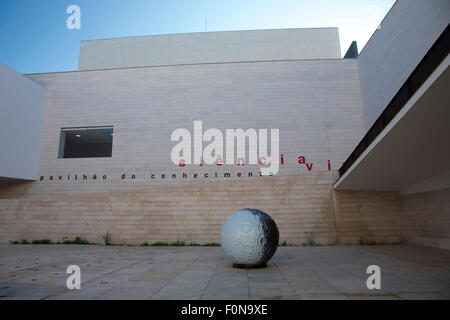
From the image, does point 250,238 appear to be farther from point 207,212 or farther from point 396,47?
point 396,47

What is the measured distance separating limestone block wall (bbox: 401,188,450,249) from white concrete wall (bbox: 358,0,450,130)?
7.04m

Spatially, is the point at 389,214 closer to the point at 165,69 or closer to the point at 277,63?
the point at 277,63

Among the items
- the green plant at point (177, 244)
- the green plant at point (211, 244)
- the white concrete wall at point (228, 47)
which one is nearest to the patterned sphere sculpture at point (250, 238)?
the green plant at point (211, 244)

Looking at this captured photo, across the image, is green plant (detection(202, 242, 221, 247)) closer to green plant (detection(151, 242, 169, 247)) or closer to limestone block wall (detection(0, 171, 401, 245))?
limestone block wall (detection(0, 171, 401, 245))

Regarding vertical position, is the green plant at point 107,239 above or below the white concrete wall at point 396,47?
below

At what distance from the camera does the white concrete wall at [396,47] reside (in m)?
13.8

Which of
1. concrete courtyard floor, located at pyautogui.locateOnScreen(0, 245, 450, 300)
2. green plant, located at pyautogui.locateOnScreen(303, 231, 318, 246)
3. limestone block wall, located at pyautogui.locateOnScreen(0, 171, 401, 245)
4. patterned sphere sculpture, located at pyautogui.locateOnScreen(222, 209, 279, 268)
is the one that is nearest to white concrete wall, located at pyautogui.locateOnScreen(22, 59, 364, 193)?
limestone block wall, located at pyautogui.locateOnScreen(0, 171, 401, 245)

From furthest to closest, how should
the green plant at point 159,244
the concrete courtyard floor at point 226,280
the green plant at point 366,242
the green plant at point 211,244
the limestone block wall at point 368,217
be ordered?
the green plant at point 159,244 < the green plant at point 211,244 < the limestone block wall at point 368,217 < the green plant at point 366,242 < the concrete courtyard floor at point 226,280

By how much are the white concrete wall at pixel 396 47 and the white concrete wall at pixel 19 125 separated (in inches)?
989

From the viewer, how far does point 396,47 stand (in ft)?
54.8

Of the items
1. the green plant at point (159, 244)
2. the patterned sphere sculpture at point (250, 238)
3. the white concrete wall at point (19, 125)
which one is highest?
the white concrete wall at point (19, 125)

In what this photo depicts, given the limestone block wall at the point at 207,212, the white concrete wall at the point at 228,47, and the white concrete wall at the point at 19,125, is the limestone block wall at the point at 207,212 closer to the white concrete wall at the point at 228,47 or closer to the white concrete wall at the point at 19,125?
the white concrete wall at the point at 19,125
